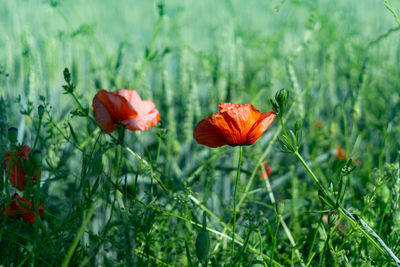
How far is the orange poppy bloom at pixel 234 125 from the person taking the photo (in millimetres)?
552

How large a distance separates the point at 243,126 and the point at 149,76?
0.91 meters

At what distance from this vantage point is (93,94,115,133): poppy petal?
621mm

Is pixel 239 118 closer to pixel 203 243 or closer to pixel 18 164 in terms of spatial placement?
pixel 203 243

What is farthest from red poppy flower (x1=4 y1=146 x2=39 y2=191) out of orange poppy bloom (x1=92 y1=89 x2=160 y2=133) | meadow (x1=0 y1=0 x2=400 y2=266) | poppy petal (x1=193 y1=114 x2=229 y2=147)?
poppy petal (x1=193 y1=114 x2=229 y2=147)

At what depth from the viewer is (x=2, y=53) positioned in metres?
1.38

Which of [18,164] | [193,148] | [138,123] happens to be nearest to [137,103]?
[138,123]

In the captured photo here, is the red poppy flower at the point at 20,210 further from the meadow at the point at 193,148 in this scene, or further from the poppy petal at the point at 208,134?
the poppy petal at the point at 208,134

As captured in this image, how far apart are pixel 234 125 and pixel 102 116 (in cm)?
19

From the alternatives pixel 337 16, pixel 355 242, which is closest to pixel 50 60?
pixel 355 242

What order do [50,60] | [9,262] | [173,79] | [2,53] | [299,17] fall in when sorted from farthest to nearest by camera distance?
[299,17] → [173,79] → [2,53] → [50,60] → [9,262]

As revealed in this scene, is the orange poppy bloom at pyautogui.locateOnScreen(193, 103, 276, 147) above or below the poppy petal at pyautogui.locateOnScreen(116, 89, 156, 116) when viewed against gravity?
below

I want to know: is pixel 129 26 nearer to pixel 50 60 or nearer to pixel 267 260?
pixel 50 60

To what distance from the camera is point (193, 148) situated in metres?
1.15

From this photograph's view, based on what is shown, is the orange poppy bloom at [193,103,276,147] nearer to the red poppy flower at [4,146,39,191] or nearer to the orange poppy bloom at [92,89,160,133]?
the orange poppy bloom at [92,89,160,133]
